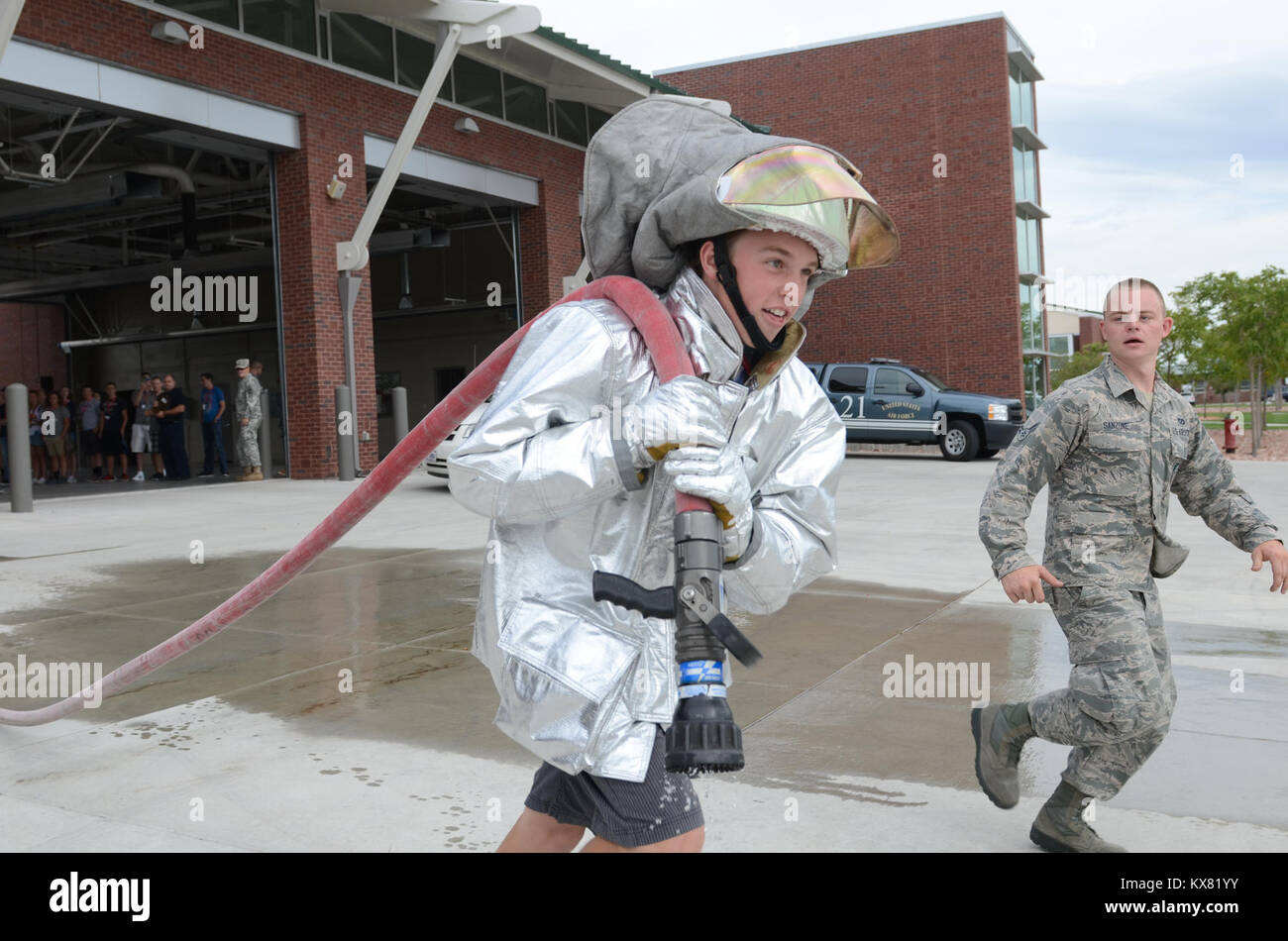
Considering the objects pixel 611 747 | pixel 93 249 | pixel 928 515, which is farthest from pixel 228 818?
pixel 93 249

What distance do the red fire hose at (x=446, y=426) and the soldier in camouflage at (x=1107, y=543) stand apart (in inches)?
63.3

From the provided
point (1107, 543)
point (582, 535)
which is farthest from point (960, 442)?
point (582, 535)

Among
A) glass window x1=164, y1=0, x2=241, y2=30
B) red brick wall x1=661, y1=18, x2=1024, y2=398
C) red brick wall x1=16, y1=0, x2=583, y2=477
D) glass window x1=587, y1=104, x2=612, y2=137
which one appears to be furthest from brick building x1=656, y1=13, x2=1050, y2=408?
glass window x1=164, y1=0, x2=241, y2=30

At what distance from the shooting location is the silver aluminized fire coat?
75.1 inches

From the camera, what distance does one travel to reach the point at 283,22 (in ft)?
51.9

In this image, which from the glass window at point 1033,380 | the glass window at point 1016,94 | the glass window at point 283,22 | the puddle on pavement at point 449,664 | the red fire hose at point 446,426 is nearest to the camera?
the red fire hose at point 446,426

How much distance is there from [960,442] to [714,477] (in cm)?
1985

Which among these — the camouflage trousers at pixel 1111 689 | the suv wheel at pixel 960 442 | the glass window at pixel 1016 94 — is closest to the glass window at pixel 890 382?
the suv wheel at pixel 960 442

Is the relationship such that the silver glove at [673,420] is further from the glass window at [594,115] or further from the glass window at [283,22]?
the glass window at [594,115]

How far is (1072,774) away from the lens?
322cm

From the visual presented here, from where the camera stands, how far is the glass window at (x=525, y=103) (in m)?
20.0

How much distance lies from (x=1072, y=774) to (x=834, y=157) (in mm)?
1960

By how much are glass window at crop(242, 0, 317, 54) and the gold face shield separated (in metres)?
15.2

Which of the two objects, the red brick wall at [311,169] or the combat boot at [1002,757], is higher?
the red brick wall at [311,169]
